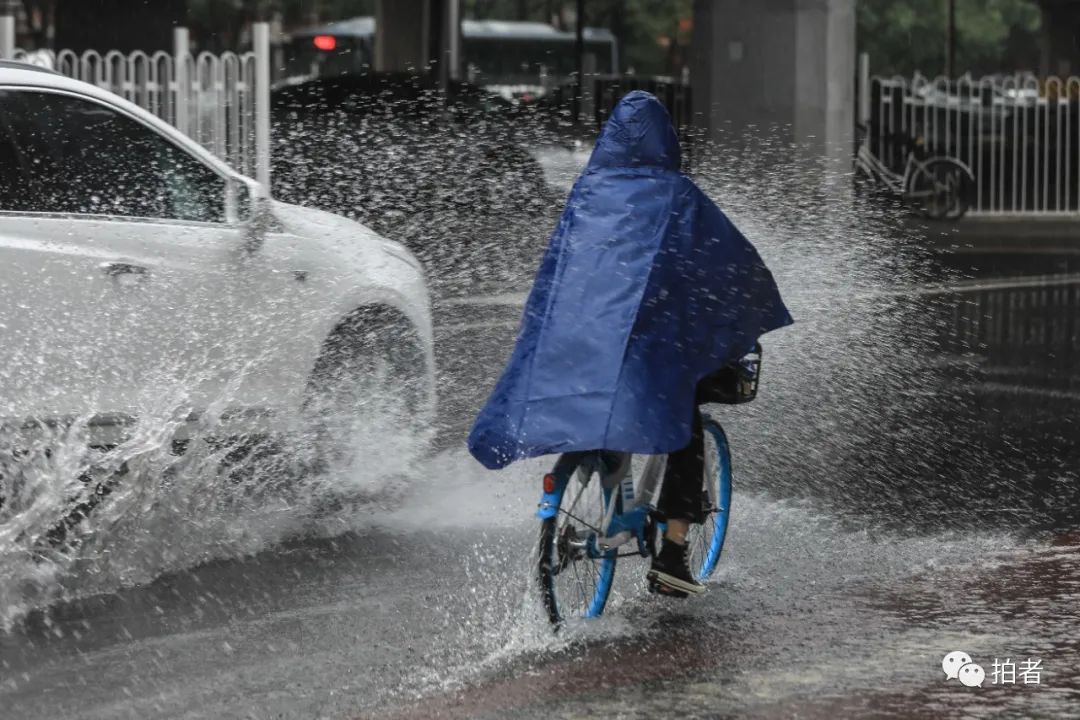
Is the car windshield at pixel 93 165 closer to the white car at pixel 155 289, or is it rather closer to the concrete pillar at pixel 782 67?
the white car at pixel 155 289

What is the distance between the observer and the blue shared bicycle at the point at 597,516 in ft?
17.7

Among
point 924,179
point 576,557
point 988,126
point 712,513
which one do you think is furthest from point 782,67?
point 576,557

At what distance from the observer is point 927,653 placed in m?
5.28

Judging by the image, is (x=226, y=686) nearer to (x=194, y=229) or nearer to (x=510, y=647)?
(x=510, y=647)

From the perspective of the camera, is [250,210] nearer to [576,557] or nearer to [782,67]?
[576,557]

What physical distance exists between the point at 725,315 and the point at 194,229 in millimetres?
2492

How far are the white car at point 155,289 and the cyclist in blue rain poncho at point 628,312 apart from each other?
1.88m

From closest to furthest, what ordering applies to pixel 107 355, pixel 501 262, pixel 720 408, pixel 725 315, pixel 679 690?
pixel 679 690
pixel 725 315
pixel 107 355
pixel 720 408
pixel 501 262

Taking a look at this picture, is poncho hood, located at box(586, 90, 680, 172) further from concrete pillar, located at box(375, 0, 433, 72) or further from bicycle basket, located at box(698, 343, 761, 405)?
concrete pillar, located at box(375, 0, 433, 72)

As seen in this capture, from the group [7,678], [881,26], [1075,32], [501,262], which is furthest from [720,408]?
[881,26]

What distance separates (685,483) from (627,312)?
Answer: 0.67 metres

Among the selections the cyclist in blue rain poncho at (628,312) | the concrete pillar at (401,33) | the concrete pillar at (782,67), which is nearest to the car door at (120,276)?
the cyclist in blue rain poncho at (628,312)

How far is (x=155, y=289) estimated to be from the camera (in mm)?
7012

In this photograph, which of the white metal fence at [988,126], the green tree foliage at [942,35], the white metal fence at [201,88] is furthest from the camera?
the green tree foliage at [942,35]
